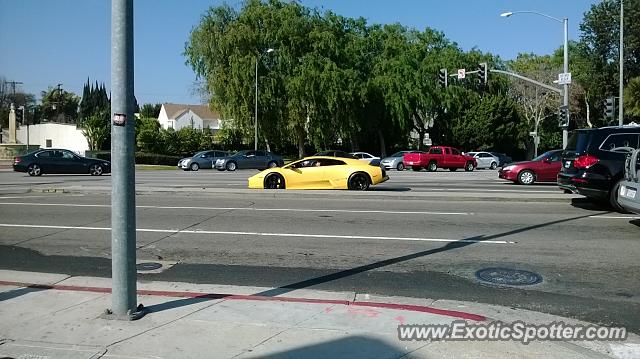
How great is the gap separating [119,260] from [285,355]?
5.96 feet

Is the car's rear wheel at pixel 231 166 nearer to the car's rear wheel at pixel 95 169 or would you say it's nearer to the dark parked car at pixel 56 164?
the dark parked car at pixel 56 164

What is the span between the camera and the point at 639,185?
9.68 meters

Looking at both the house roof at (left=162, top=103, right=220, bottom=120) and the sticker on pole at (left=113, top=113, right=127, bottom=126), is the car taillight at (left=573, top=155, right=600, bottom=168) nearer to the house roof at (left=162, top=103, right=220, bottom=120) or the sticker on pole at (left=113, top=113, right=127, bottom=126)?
the sticker on pole at (left=113, top=113, right=127, bottom=126)

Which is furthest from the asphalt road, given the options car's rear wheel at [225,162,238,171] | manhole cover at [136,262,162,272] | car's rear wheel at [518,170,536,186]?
car's rear wheel at [225,162,238,171]

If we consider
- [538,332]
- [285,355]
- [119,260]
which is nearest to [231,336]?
[285,355]

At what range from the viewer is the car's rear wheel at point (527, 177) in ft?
74.9

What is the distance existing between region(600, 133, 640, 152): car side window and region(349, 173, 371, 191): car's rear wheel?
7440mm

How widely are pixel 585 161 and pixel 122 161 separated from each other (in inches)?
435

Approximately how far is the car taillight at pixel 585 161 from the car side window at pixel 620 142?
32 cm

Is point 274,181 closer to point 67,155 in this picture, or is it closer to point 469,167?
point 67,155

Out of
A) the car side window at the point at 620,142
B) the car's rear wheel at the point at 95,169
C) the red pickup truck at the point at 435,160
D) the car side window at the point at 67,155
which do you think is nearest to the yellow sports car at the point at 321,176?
the car side window at the point at 620,142

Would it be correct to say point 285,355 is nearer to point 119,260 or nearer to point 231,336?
point 231,336

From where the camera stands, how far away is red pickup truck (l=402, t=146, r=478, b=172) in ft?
129

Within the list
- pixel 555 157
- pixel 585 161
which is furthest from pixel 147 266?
pixel 555 157
